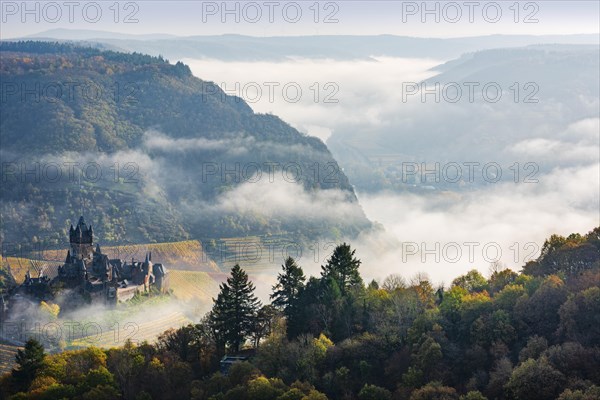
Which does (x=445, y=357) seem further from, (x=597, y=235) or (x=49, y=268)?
(x=49, y=268)

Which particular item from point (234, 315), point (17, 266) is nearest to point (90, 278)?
point (234, 315)

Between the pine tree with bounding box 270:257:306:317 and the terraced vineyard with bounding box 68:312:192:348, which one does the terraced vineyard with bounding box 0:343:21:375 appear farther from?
the pine tree with bounding box 270:257:306:317

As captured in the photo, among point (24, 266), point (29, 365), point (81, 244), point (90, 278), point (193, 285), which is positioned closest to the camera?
point (29, 365)

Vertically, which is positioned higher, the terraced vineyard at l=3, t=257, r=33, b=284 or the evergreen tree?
the terraced vineyard at l=3, t=257, r=33, b=284

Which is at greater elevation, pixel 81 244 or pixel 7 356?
pixel 81 244

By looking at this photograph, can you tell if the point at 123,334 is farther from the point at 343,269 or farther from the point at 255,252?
the point at 255,252

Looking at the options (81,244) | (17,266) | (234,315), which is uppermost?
(81,244)

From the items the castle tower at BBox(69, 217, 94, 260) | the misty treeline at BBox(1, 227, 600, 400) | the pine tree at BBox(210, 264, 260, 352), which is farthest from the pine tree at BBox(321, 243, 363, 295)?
the castle tower at BBox(69, 217, 94, 260)
